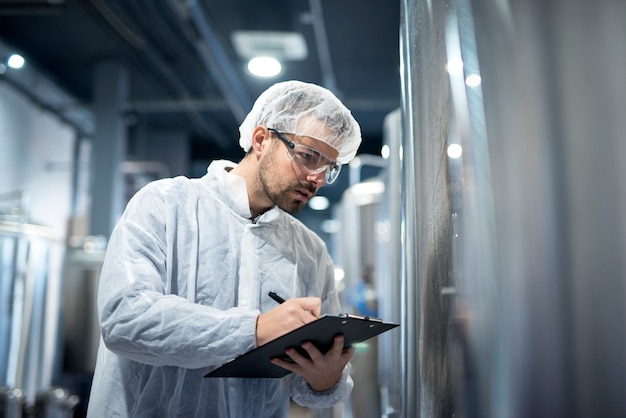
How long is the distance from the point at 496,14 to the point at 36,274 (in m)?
3.98

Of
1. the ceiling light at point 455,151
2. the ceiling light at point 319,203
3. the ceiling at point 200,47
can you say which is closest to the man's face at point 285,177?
the ceiling light at point 455,151

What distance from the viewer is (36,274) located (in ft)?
13.0

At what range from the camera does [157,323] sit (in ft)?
3.18

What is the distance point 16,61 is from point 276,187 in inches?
206

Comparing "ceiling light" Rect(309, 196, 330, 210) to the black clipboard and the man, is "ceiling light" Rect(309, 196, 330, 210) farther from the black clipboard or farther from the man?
the black clipboard

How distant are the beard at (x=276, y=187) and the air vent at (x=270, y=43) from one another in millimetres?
3446

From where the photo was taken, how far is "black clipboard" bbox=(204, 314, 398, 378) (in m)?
0.92

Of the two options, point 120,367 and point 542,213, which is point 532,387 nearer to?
point 542,213

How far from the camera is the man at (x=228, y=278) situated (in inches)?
38.9

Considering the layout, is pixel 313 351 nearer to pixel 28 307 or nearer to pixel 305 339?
pixel 305 339

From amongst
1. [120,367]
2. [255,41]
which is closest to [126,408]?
[120,367]

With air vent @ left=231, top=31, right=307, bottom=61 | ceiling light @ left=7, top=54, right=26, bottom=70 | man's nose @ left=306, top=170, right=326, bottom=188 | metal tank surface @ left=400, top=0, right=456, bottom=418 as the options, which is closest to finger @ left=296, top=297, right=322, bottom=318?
metal tank surface @ left=400, top=0, right=456, bottom=418

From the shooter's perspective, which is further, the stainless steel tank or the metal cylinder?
the stainless steel tank

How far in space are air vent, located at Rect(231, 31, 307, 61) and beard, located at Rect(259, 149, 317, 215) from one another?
3.45m
